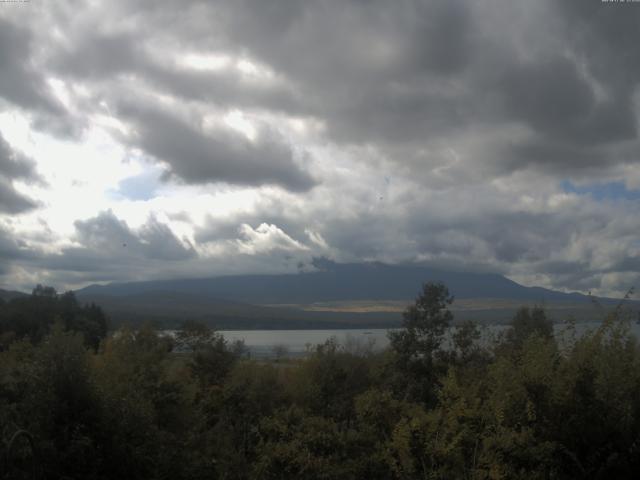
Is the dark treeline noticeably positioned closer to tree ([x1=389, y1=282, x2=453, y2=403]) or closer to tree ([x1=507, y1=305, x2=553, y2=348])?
tree ([x1=507, y1=305, x2=553, y2=348])

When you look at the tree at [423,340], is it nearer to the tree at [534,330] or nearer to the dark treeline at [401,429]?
the tree at [534,330]

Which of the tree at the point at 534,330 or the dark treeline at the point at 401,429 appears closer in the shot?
the dark treeline at the point at 401,429

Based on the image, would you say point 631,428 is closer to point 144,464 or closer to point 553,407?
point 553,407

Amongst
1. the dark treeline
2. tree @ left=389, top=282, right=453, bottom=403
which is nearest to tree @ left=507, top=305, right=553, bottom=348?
the dark treeline

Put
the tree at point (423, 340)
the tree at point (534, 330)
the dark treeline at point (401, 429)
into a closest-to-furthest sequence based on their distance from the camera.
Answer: the dark treeline at point (401, 429), the tree at point (534, 330), the tree at point (423, 340)

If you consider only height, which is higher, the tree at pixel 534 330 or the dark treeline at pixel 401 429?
the tree at pixel 534 330

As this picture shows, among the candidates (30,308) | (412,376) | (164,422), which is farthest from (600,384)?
(30,308)

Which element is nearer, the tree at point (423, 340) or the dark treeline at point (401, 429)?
the dark treeline at point (401, 429)

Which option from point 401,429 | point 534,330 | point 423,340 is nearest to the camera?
point 401,429

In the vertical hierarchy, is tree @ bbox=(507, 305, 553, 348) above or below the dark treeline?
above

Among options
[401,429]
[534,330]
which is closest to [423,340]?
[534,330]

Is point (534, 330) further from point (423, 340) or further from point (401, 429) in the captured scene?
point (423, 340)

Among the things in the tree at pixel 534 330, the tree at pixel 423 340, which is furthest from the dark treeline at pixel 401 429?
the tree at pixel 423 340

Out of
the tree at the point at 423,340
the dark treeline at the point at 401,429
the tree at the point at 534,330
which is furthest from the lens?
the tree at the point at 423,340
